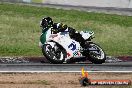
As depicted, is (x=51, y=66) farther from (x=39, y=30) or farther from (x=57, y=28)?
(x=39, y=30)

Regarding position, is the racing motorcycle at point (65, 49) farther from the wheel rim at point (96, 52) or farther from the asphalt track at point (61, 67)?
the asphalt track at point (61, 67)

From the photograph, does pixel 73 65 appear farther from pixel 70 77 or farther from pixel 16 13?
pixel 16 13

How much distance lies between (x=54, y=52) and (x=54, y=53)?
1.6 inches

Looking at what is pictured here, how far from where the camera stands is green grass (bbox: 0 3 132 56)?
1988 cm

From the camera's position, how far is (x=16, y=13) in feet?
107

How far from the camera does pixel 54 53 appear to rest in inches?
561

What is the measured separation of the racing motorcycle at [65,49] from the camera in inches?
558

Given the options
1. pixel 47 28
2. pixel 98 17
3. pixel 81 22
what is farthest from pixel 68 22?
pixel 47 28

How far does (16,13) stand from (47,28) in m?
18.5

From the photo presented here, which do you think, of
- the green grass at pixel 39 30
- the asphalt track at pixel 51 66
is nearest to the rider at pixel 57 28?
the asphalt track at pixel 51 66

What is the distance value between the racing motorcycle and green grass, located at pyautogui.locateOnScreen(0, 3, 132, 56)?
154 inches

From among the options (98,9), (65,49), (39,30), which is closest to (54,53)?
(65,49)

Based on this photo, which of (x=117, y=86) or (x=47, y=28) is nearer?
(x=117, y=86)

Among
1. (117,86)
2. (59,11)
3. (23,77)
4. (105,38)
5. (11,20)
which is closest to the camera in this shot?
(117,86)
